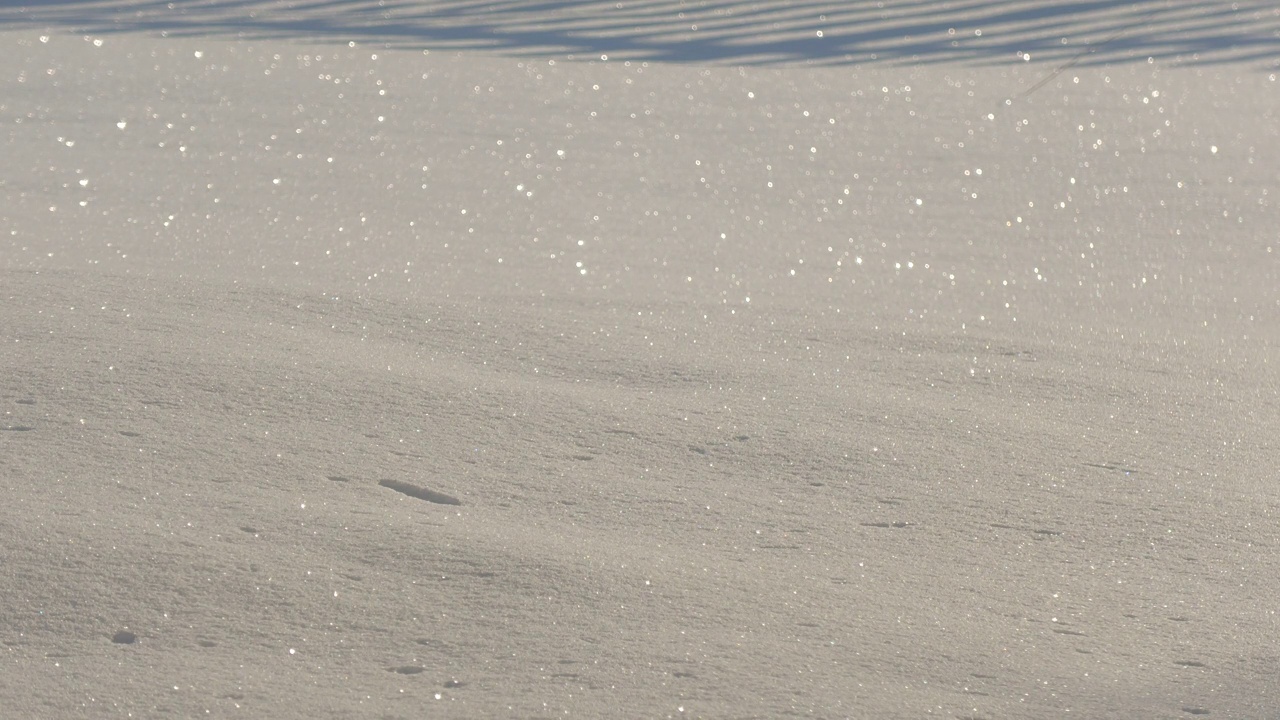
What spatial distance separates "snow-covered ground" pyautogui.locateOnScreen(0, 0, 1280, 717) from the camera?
1.79 meters

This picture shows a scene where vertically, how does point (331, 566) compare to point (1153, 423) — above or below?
below

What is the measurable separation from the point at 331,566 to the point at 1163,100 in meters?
5.10

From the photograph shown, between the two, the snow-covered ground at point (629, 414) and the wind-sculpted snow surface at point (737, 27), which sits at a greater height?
the wind-sculpted snow surface at point (737, 27)

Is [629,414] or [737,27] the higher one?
[737,27]

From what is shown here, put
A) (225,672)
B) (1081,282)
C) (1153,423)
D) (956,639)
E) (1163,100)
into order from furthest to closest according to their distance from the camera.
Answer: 1. (1163,100)
2. (1081,282)
3. (1153,423)
4. (956,639)
5. (225,672)

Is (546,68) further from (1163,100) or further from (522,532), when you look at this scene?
(522,532)

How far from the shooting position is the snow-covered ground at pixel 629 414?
179cm

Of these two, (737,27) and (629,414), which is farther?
(737,27)

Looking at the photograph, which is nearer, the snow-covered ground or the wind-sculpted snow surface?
the snow-covered ground

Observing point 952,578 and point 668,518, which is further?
point 668,518

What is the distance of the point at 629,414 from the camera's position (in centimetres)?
258

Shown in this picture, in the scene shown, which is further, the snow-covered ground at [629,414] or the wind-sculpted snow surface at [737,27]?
the wind-sculpted snow surface at [737,27]

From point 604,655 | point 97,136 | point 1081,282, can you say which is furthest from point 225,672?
point 97,136

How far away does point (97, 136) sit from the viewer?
4.98 meters
